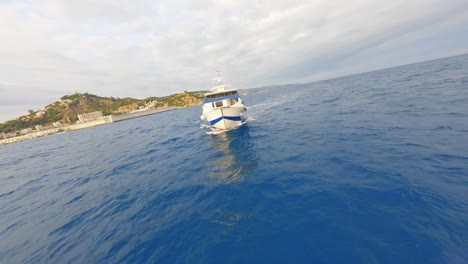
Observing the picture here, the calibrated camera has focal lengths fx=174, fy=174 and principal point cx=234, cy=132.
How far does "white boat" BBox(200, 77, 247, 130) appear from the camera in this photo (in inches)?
721

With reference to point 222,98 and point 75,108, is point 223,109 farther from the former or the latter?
point 75,108

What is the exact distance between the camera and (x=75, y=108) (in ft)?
437

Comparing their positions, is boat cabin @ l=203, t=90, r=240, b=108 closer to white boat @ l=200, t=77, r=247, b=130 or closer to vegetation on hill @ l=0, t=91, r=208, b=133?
white boat @ l=200, t=77, r=247, b=130

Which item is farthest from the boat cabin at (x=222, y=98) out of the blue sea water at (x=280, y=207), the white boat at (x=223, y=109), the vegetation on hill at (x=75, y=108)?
the vegetation on hill at (x=75, y=108)

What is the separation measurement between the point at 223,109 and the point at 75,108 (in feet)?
549

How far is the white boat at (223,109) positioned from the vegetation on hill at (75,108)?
115621 mm

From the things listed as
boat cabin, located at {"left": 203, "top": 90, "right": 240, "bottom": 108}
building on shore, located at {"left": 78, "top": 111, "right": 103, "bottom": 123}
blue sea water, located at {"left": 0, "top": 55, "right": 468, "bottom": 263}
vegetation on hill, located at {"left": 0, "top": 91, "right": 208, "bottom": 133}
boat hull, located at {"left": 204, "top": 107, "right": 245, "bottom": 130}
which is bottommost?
blue sea water, located at {"left": 0, "top": 55, "right": 468, "bottom": 263}

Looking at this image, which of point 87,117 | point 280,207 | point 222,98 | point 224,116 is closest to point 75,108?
point 87,117

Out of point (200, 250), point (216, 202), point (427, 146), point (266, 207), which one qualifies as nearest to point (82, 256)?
point (200, 250)

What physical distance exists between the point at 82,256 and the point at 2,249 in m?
4.50

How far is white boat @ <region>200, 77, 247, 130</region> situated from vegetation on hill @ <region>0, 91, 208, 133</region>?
11562 centimetres

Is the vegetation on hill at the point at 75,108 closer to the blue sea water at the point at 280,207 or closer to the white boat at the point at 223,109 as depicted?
the white boat at the point at 223,109

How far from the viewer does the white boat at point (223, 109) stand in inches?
721

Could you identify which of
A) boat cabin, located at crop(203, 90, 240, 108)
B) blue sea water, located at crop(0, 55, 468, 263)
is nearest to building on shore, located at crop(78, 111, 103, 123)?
boat cabin, located at crop(203, 90, 240, 108)
